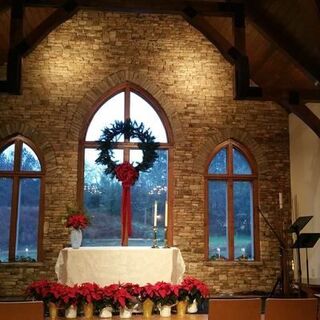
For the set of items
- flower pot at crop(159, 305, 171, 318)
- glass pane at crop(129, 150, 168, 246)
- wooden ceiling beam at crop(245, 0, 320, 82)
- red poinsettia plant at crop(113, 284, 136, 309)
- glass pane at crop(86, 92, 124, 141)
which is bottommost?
flower pot at crop(159, 305, 171, 318)

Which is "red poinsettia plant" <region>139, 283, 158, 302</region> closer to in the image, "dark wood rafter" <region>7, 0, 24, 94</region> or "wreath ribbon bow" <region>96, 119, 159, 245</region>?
"wreath ribbon bow" <region>96, 119, 159, 245</region>

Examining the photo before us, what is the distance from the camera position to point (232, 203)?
8219 millimetres

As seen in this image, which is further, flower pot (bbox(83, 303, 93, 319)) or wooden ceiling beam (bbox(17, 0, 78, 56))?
wooden ceiling beam (bbox(17, 0, 78, 56))

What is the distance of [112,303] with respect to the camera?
526 cm

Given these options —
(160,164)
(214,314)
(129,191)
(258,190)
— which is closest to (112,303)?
(214,314)

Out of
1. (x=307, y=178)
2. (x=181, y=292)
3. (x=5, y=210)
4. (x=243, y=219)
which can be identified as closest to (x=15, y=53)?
(x=5, y=210)

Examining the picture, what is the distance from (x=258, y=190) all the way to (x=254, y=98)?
8.23 ft

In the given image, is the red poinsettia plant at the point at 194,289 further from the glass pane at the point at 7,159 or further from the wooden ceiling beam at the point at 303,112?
the glass pane at the point at 7,159

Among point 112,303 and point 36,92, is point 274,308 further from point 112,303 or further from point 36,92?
point 36,92

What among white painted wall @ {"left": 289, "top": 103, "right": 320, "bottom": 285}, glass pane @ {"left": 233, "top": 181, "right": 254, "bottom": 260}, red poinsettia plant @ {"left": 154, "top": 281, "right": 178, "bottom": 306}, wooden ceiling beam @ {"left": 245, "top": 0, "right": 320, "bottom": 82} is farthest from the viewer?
glass pane @ {"left": 233, "top": 181, "right": 254, "bottom": 260}

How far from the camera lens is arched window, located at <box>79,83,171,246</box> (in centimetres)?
802

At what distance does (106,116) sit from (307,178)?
147 inches

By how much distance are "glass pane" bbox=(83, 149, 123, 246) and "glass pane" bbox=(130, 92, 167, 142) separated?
2.28 ft

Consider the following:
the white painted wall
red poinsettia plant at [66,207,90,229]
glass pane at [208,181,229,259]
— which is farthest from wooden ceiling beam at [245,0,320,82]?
red poinsettia plant at [66,207,90,229]
